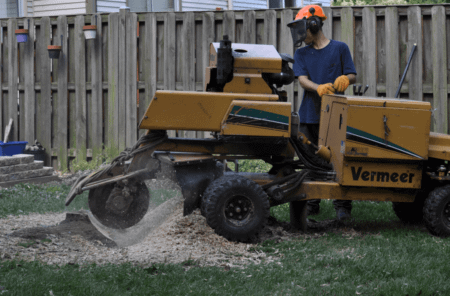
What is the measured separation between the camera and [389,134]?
189 inches

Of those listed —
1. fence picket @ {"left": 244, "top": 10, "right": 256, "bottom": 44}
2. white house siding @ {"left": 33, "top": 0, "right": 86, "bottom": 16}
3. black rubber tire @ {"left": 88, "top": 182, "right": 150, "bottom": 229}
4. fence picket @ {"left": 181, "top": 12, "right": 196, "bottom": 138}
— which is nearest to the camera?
black rubber tire @ {"left": 88, "top": 182, "right": 150, "bottom": 229}

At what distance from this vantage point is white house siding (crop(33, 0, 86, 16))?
12172 millimetres

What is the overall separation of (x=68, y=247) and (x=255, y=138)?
1793mm

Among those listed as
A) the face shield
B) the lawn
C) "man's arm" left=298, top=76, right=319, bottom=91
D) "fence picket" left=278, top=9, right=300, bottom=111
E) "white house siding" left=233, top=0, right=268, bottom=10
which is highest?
"white house siding" left=233, top=0, right=268, bottom=10

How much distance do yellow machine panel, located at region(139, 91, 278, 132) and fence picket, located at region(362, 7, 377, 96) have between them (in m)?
4.19

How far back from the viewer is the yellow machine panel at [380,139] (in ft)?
15.7

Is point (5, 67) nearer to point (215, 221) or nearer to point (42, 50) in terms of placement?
point (42, 50)

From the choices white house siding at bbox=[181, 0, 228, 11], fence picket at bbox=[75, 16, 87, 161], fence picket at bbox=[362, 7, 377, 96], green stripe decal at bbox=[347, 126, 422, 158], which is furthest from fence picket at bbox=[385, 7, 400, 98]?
white house siding at bbox=[181, 0, 228, 11]

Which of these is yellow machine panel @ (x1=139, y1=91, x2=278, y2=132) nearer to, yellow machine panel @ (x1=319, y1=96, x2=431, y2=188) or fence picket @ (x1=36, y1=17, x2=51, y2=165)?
yellow machine panel @ (x1=319, y1=96, x2=431, y2=188)

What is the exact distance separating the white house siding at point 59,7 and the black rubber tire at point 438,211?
9338 mm

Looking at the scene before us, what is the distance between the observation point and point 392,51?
26.8 feet

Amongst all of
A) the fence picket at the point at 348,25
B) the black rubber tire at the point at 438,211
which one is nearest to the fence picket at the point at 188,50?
the fence picket at the point at 348,25

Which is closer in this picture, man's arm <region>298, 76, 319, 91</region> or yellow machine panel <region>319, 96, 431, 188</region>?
yellow machine panel <region>319, 96, 431, 188</region>

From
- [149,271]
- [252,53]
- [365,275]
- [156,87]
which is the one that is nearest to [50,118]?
[156,87]
